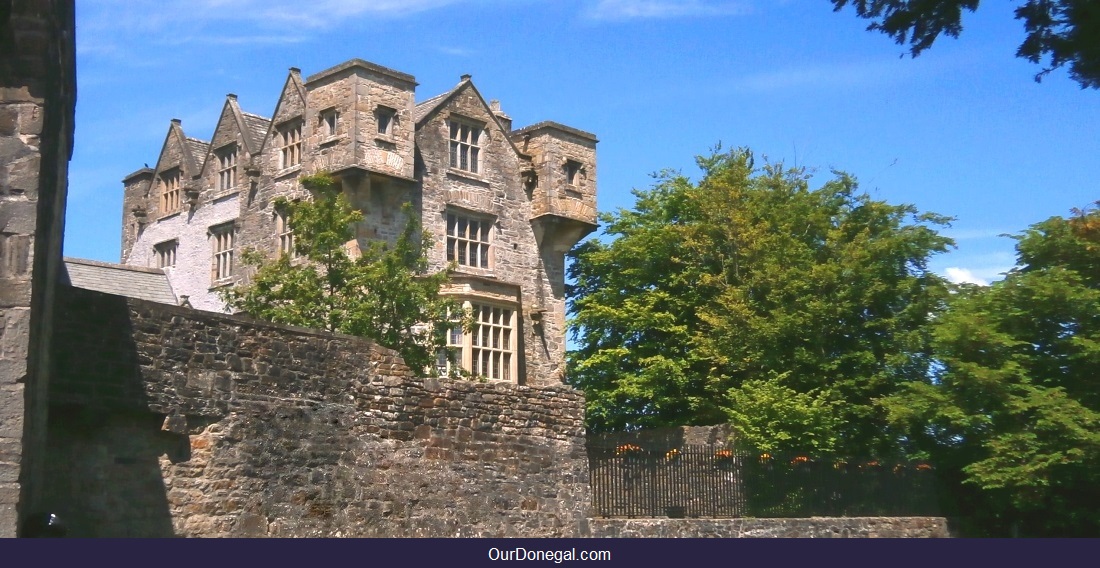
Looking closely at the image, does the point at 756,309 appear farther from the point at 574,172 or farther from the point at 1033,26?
the point at 1033,26

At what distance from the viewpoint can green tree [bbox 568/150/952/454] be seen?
30203 millimetres

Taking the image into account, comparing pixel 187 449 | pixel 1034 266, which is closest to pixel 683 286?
pixel 1034 266

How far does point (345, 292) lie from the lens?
25.5 meters

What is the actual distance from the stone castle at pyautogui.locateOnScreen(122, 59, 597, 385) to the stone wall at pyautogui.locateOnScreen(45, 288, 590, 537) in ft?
41.8


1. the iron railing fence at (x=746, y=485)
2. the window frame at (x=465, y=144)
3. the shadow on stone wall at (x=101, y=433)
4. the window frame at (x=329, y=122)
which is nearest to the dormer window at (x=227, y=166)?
the window frame at (x=329, y=122)

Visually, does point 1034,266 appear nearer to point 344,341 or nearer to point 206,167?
point 344,341

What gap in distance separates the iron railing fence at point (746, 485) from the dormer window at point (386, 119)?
11.8 meters

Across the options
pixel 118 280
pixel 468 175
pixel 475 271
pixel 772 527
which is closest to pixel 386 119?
pixel 468 175

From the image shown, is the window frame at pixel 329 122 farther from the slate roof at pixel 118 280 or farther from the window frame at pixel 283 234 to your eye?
the slate roof at pixel 118 280

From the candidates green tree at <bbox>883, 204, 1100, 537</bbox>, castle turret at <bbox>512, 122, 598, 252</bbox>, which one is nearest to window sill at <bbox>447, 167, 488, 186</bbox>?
castle turret at <bbox>512, 122, 598, 252</bbox>

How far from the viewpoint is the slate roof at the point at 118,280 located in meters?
21.8

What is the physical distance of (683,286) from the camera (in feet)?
116

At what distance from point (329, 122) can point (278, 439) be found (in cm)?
1753

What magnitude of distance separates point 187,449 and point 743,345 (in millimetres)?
19112
